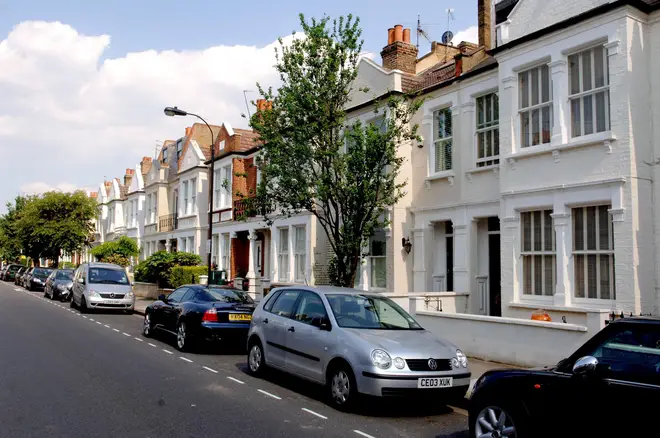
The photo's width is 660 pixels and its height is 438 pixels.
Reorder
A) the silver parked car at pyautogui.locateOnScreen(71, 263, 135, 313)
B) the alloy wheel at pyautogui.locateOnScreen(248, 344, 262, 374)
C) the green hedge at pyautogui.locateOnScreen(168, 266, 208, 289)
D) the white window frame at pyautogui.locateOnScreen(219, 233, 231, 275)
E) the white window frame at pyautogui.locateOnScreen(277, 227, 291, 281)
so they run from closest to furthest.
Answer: the alloy wheel at pyautogui.locateOnScreen(248, 344, 262, 374) < the silver parked car at pyautogui.locateOnScreen(71, 263, 135, 313) < the white window frame at pyautogui.locateOnScreen(277, 227, 291, 281) < the green hedge at pyautogui.locateOnScreen(168, 266, 208, 289) < the white window frame at pyautogui.locateOnScreen(219, 233, 231, 275)

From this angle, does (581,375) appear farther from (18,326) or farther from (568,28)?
(18,326)

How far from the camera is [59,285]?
95.0 feet

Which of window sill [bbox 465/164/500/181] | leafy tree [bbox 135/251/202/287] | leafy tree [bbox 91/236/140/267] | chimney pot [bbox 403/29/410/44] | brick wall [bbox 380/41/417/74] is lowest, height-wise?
leafy tree [bbox 135/251/202/287]

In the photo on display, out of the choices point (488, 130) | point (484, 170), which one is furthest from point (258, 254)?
point (488, 130)

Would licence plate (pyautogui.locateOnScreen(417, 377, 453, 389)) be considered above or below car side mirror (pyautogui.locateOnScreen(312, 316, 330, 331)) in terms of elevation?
below

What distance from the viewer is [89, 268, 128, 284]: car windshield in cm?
2264

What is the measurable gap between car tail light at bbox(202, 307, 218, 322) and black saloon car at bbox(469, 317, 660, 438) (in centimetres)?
792

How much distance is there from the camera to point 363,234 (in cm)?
1410

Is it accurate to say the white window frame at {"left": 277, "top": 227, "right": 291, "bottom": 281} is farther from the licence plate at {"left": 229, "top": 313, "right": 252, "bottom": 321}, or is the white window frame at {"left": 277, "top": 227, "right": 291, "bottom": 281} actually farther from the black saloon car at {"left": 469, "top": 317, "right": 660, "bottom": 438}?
the black saloon car at {"left": 469, "top": 317, "right": 660, "bottom": 438}

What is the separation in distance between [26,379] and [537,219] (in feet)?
35.4

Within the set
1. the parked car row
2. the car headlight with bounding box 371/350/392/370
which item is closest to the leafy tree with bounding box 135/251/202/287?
the parked car row

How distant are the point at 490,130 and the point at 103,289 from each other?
1491cm

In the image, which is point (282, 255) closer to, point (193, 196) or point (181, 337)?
→ point (193, 196)

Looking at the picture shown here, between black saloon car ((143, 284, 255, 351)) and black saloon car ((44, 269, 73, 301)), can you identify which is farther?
black saloon car ((44, 269, 73, 301))
